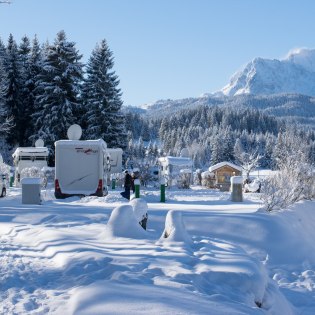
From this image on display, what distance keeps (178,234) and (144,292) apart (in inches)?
105

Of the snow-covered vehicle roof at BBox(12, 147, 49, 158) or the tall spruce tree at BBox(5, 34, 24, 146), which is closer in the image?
the snow-covered vehicle roof at BBox(12, 147, 49, 158)

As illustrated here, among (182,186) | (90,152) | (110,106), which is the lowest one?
(182,186)

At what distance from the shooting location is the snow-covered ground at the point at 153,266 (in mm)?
4352

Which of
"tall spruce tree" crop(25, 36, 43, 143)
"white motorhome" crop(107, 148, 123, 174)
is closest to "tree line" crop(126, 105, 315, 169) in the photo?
"tall spruce tree" crop(25, 36, 43, 143)

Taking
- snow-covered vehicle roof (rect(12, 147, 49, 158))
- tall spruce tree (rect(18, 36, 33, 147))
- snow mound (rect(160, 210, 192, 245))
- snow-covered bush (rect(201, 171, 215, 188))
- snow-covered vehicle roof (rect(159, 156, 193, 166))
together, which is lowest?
snow-covered bush (rect(201, 171, 215, 188))

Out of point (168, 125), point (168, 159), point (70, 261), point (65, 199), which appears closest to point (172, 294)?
point (70, 261)

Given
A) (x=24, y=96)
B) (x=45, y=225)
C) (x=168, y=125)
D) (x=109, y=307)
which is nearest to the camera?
(x=109, y=307)

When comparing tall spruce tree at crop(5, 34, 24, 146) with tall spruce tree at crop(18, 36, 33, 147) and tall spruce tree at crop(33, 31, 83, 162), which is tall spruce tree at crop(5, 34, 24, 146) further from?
tall spruce tree at crop(33, 31, 83, 162)

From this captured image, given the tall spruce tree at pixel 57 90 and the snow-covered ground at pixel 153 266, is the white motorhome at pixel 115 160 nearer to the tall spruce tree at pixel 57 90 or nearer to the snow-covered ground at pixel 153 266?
the tall spruce tree at pixel 57 90

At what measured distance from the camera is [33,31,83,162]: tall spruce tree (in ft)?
120

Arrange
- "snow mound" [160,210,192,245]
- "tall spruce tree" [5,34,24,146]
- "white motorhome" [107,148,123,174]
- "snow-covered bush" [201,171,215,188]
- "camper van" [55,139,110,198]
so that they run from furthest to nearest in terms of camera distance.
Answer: "tall spruce tree" [5,34,24,146] < "snow-covered bush" [201,171,215,188] < "white motorhome" [107,148,123,174] < "camper van" [55,139,110,198] < "snow mound" [160,210,192,245]

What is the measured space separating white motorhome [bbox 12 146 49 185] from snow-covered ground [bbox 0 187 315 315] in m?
19.7

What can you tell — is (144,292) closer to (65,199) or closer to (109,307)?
(109,307)

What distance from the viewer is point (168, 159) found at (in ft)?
127
